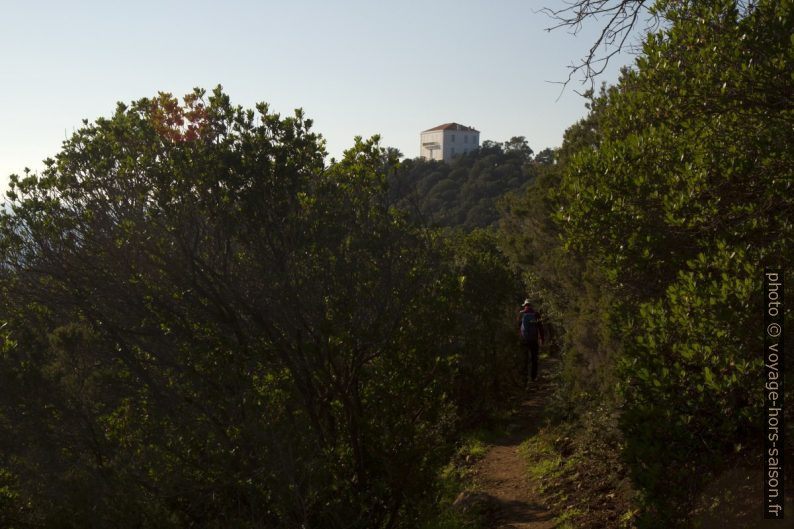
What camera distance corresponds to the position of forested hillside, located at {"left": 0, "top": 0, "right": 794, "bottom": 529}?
5.43 meters

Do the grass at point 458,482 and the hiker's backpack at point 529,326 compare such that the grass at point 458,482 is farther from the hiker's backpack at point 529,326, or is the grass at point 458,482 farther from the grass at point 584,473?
the hiker's backpack at point 529,326

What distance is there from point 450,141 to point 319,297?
Answer: 430ft

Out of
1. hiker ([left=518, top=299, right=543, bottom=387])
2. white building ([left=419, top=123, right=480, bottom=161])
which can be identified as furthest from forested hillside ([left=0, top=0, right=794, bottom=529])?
white building ([left=419, top=123, right=480, bottom=161])

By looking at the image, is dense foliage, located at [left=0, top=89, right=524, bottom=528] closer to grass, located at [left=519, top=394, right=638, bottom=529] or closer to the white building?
grass, located at [left=519, top=394, right=638, bottom=529]

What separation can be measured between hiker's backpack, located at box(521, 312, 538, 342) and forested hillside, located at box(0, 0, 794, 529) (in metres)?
7.16

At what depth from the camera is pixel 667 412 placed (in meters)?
5.04

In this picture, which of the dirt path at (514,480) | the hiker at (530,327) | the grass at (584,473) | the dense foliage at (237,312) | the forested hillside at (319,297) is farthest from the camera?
the hiker at (530,327)

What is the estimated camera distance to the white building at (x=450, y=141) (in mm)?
135125

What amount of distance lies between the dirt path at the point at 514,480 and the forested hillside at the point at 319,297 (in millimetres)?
Answer: 1450

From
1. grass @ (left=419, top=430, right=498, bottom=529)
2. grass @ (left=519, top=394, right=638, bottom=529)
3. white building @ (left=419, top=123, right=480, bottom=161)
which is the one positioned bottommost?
grass @ (left=419, top=430, right=498, bottom=529)

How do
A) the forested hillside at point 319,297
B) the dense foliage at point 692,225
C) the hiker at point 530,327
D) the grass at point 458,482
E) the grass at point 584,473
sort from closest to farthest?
the dense foliage at point 692,225, the forested hillside at point 319,297, the grass at point 584,473, the grass at point 458,482, the hiker at point 530,327

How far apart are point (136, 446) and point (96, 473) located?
0.52 metres

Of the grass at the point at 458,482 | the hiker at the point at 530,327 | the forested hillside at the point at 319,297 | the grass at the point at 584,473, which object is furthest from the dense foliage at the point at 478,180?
the forested hillside at the point at 319,297

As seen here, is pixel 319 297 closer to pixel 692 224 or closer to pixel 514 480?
pixel 692 224
